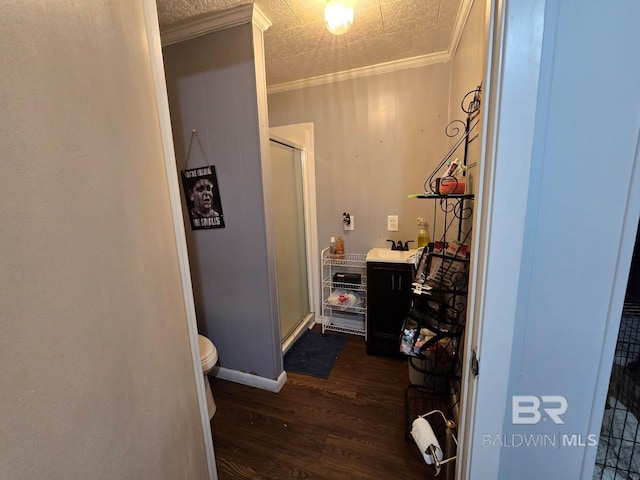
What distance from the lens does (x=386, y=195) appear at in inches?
94.3

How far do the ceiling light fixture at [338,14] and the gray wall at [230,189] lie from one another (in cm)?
47

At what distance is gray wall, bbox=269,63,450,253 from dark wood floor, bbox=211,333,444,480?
1.19 m

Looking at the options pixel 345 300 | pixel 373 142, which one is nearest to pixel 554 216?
pixel 373 142

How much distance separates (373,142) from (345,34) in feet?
2.71

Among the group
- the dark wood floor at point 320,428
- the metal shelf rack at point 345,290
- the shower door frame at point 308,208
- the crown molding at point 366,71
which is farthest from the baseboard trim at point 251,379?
the crown molding at point 366,71

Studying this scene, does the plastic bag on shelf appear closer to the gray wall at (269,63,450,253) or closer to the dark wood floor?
the gray wall at (269,63,450,253)

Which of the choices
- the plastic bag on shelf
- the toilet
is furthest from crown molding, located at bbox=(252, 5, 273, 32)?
the plastic bag on shelf

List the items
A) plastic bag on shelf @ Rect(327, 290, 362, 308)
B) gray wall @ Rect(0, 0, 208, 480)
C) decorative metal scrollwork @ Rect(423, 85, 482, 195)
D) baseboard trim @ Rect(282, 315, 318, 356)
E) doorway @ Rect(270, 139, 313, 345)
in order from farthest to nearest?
1. plastic bag on shelf @ Rect(327, 290, 362, 308)
2. baseboard trim @ Rect(282, 315, 318, 356)
3. doorway @ Rect(270, 139, 313, 345)
4. decorative metal scrollwork @ Rect(423, 85, 482, 195)
5. gray wall @ Rect(0, 0, 208, 480)

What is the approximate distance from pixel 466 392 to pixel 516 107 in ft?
2.53

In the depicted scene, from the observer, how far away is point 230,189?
175cm

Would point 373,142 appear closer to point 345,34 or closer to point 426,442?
point 345,34

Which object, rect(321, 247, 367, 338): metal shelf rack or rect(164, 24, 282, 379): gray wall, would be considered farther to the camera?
rect(321, 247, 367, 338): metal shelf rack

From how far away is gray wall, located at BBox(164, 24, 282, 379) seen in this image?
1619 millimetres

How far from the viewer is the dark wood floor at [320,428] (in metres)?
1.34
